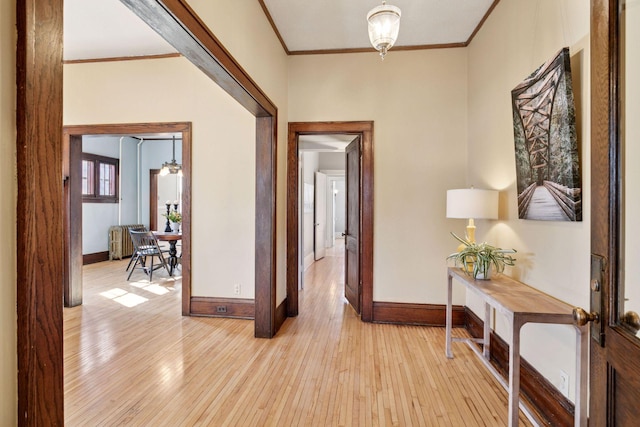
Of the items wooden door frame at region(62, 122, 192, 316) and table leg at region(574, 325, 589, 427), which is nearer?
table leg at region(574, 325, 589, 427)

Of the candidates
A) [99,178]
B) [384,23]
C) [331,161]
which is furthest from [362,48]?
[99,178]

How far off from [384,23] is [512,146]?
53.7 inches

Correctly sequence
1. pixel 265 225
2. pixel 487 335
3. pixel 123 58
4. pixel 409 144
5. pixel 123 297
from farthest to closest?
pixel 123 297
pixel 123 58
pixel 409 144
pixel 265 225
pixel 487 335

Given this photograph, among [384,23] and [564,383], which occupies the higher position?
[384,23]

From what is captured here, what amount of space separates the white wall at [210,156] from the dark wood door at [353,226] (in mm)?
1209

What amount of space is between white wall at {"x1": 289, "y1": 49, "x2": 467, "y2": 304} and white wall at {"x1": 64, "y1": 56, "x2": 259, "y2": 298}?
3.43 ft

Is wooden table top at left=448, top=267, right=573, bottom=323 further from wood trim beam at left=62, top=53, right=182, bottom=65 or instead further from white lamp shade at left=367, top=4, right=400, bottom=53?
wood trim beam at left=62, top=53, right=182, bottom=65

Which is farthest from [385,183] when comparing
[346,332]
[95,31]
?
[95,31]

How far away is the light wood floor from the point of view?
77.4 inches

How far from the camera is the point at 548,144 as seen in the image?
1915 millimetres

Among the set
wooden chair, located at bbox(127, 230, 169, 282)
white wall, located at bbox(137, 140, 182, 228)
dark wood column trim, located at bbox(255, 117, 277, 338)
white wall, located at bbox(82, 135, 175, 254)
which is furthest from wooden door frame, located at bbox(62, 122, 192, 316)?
white wall, located at bbox(137, 140, 182, 228)

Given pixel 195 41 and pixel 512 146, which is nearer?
pixel 195 41

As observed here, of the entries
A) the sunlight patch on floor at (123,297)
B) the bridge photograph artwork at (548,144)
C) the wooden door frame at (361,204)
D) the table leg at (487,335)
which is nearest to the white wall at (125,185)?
the sunlight patch on floor at (123,297)

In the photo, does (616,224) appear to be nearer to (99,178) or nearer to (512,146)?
(512,146)
